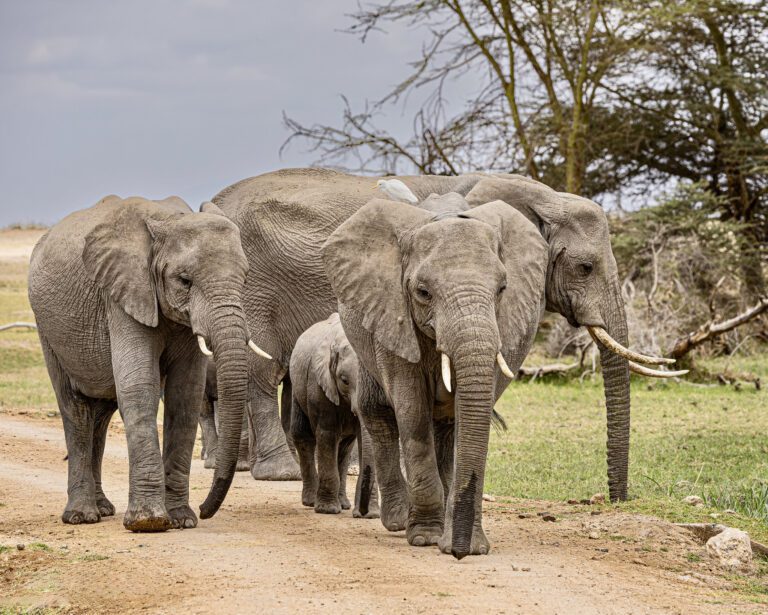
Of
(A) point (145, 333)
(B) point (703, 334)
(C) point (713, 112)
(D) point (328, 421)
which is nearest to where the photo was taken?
(A) point (145, 333)

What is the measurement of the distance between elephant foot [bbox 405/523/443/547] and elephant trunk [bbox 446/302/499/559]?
59cm

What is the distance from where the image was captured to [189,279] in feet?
25.1

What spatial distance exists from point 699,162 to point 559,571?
69.1 ft

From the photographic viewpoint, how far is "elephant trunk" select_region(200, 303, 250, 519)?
7.48m

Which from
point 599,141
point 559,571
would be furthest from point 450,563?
point 599,141

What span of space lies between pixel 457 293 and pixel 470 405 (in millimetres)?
568

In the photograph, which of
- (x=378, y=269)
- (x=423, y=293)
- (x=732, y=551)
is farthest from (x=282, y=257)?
(x=732, y=551)

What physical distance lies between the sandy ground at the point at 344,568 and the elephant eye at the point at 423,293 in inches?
53.8

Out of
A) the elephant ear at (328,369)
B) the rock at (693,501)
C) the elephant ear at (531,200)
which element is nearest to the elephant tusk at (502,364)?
the elephant ear at (328,369)

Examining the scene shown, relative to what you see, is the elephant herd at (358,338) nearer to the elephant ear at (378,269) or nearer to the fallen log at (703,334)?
the elephant ear at (378,269)

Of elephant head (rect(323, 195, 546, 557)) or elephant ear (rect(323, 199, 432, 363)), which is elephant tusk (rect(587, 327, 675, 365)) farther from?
elephant ear (rect(323, 199, 432, 363))

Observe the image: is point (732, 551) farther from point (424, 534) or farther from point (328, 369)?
point (328, 369)

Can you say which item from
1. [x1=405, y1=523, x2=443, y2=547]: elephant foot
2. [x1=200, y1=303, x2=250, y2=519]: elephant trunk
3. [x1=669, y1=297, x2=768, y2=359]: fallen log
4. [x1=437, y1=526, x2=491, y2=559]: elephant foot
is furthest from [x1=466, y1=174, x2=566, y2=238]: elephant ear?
[x1=669, y1=297, x2=768, y2=359]: fallen log

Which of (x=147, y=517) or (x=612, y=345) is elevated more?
(x=612, y=345)
